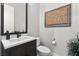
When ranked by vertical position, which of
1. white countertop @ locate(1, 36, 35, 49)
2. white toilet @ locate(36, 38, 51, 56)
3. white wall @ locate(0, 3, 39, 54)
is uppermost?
white wall @ locate(0, 3, 39, 54)

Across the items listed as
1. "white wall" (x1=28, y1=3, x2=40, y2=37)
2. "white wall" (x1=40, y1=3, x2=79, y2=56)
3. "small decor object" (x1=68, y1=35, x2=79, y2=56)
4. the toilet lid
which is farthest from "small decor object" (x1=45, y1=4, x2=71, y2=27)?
the toilet lid

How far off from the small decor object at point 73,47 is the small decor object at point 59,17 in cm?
27

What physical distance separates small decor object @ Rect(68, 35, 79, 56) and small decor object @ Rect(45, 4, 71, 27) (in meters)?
0.27

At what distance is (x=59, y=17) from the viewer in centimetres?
187

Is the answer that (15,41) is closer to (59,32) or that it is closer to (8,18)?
(8,18)

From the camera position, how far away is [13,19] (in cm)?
185

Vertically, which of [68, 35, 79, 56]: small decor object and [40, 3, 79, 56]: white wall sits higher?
[40, 3, 79, 56]: white wall

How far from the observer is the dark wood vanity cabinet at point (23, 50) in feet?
5.75

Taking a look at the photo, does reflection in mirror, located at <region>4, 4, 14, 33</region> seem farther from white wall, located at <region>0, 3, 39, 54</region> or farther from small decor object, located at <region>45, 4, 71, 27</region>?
small decor object, located at <region>45, 4, 71, 27</region>

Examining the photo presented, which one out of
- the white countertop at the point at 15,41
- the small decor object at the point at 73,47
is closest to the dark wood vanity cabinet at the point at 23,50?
the white countertop at the point at 15,41

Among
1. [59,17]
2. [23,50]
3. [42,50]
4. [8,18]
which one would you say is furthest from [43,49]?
[8,18]

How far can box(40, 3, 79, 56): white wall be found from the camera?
1824 mm

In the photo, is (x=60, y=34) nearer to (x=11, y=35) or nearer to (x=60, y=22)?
(x=60, y=22)

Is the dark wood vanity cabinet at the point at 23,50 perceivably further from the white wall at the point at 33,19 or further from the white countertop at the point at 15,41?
the white wall at the point at 33,19
